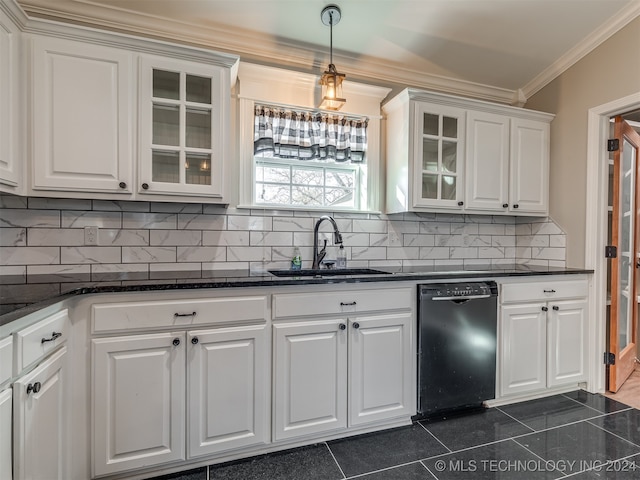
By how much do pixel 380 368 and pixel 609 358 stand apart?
1967mm

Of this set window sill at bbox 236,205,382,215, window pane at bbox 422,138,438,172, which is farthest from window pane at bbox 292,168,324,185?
window pane at bbox 422,138,438,172

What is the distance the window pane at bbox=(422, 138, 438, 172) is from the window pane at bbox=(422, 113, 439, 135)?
0.06 m

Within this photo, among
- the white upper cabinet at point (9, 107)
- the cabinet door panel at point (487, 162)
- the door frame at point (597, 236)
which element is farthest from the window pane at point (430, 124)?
the white upper cabinet at point (9, 107)

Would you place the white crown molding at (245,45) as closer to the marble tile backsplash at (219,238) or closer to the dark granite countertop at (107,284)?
the marble tile backsplash at (219,238)

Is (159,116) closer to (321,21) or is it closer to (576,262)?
(321,21)

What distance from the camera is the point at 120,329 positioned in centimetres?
163

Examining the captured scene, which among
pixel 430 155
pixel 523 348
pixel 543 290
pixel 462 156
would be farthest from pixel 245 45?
pixel 523 348

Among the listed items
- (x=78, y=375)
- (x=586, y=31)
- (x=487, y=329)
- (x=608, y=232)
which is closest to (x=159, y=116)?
(x=78, y=375)

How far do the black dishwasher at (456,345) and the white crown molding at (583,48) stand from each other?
1988mm

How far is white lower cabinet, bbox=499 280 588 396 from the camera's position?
244 centimetres

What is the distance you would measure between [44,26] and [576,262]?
12.5ft

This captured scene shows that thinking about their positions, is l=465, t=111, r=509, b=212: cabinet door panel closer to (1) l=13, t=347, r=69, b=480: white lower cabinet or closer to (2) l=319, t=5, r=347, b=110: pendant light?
(2) l=319, t=5, r=347, b=110: pendant light

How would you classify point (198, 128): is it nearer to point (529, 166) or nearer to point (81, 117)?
point (81, 117)

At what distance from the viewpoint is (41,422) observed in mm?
1310
